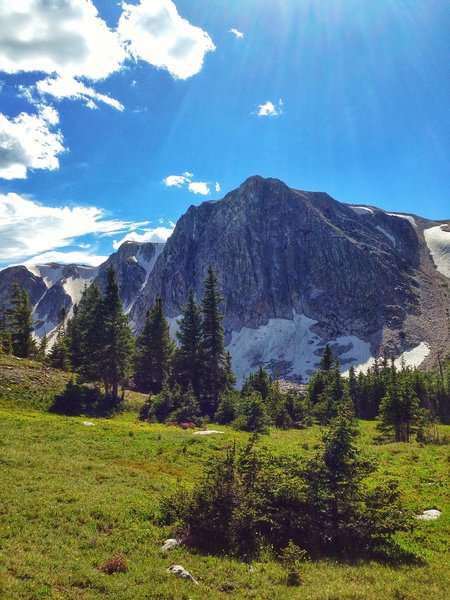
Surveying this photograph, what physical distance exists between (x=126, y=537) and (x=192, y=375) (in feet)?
137

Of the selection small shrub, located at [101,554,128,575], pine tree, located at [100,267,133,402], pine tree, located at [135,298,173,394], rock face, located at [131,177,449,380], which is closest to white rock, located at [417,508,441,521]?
small shrub, located at [101,554,128,575]

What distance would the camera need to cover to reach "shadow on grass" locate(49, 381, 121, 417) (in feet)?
130

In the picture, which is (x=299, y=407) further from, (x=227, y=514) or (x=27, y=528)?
(x=27, y=528)

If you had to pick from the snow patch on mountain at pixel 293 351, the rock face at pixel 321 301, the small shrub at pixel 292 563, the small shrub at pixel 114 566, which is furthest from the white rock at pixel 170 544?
the rock face at pixel 321 301

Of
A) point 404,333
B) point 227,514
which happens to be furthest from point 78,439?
point 404,333

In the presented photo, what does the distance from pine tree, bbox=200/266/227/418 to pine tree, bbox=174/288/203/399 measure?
2.77 feet

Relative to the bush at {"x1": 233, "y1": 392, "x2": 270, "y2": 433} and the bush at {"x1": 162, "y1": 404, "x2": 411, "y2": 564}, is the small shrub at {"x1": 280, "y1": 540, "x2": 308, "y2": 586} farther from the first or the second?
the bush at {"x1": 233, "y1": 392, "x2": 270, "y2": 433}

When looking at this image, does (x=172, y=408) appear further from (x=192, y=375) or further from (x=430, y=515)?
(x=430, y=515)

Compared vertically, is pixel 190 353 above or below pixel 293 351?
below

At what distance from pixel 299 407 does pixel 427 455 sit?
1122 inches

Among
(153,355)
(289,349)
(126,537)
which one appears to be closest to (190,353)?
(153,355)

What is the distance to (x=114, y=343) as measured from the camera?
48.5m

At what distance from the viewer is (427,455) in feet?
90.6

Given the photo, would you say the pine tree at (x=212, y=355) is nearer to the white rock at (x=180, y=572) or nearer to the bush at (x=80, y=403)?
→ the bush at (x=80, y=403)
